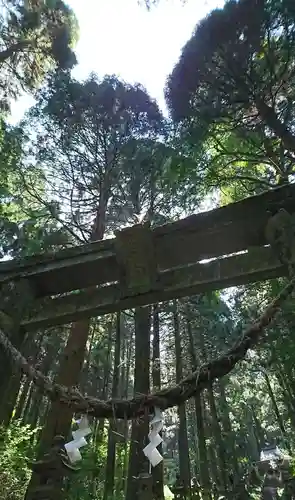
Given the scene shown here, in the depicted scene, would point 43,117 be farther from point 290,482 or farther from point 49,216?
point 290,482

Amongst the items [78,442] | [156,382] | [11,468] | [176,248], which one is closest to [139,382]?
[11,468]

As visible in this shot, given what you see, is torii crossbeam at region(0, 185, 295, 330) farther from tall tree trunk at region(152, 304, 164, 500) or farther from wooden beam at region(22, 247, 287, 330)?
tall tree trunk at region(152, 304, 164, 500)

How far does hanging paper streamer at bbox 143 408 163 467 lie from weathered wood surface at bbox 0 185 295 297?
1237mm

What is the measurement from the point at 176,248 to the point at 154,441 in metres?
1.45

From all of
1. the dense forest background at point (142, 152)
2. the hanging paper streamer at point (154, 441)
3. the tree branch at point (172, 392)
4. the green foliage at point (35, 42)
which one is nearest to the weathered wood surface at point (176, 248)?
the tree branch at point (172, 392)

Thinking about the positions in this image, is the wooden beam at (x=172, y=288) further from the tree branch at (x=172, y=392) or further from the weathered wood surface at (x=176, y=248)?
the tree branch at (x=172, y=392)

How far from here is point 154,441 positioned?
90.5 inches

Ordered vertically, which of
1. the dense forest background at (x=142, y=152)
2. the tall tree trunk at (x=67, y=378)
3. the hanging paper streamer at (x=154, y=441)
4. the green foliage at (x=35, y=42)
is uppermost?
the green foliage at (x=35, y=42)

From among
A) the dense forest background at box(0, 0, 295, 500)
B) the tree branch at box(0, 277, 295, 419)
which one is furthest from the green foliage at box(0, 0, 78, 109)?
the tree branch at box(0, 277, 295, 419)

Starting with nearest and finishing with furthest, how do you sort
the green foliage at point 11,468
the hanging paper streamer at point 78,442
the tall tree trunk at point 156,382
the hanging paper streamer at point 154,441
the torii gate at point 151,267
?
1. the hanging paper streamer at point 154,441
2. the hanging paper streamer at point 78,442
3. the torii gate at point 151,267
4. the green foliage at point 11,468
5. the tall tree trunk at point 156,382

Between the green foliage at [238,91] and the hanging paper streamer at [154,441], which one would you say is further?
the green foliage at [238,91]

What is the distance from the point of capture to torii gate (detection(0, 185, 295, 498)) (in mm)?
2840

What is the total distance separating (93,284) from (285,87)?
6.90 meters

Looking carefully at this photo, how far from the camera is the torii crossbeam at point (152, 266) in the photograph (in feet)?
9.49
